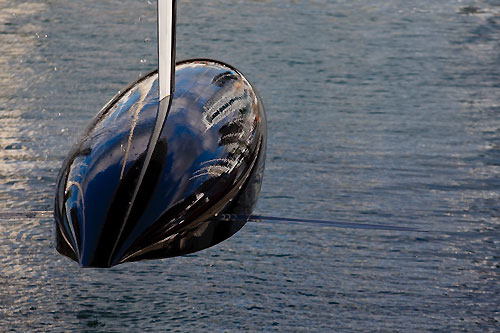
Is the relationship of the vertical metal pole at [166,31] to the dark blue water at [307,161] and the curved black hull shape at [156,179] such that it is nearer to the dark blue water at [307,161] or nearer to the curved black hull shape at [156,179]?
the curved black hull shape at [156,179]

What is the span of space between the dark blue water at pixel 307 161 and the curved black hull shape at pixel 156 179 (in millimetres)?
380

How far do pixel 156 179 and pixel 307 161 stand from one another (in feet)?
8.12

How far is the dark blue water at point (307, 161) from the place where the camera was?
5141 mm

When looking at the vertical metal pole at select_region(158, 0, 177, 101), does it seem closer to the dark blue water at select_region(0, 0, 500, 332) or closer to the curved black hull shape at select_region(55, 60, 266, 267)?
the curved black hull shape at select_region(55, 60, 266, 267)

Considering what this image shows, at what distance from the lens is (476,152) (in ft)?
24.6

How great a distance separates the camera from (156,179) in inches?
197

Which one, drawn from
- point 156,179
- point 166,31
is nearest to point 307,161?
point 166,31

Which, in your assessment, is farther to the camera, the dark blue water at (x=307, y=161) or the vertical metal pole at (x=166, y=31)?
the vertical metal pole at (x=166, y=31)

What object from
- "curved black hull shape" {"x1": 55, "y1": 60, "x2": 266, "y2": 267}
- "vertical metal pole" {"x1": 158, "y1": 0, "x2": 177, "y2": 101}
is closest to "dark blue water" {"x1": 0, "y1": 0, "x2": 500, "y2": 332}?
"curved black hull shape" {"x1": 55, "y1": 60, "x2": 266, "y2": 267}

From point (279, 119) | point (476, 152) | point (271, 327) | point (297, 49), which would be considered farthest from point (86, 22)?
point (271, 327)

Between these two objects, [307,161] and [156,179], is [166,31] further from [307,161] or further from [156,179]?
[307,161]

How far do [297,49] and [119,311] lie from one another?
5648 mm

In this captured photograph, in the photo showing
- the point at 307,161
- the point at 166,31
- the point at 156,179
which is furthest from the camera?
the point at 307,161

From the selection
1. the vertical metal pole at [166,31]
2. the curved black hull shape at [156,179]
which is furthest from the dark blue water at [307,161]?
the vertical metal pole at [166,31]
